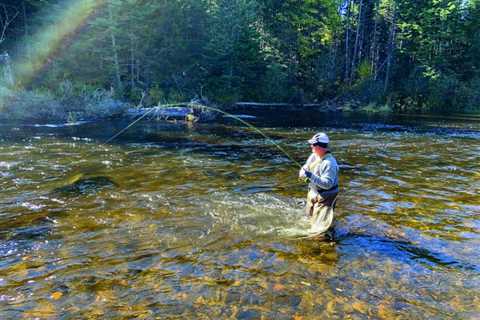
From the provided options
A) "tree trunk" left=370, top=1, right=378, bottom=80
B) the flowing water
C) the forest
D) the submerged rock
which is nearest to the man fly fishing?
the flowing water

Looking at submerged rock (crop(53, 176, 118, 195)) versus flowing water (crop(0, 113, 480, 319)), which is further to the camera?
submerged rock (crop(53, 176, 118, 195))

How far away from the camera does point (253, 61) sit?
124 ft

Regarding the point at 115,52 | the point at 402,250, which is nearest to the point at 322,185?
the point at 402,250

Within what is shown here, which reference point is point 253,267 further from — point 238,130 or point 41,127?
point 41,127

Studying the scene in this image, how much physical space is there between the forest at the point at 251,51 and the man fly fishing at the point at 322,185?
21.9 meters

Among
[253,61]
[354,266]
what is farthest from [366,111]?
[354,266]

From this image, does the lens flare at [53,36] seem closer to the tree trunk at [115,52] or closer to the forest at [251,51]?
the forest at [251,51]

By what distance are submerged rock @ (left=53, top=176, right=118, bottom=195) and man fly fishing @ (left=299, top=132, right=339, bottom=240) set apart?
5.34 m

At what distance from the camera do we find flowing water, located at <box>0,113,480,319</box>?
4.89m

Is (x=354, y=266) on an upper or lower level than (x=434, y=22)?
lower

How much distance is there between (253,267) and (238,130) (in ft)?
55.1

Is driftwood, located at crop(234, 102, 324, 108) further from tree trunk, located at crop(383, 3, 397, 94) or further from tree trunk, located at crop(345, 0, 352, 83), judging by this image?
tree trunk, located at crop(383, 3, 397, 94)

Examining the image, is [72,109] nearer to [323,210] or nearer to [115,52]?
[115,52]

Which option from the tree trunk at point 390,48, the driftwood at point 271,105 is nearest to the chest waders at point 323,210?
the driftwood at point 271,105
